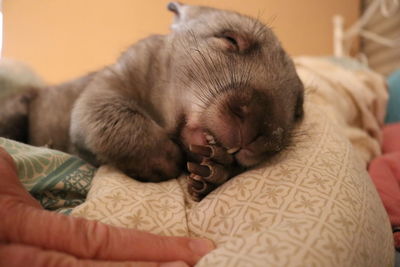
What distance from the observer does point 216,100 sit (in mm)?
1320

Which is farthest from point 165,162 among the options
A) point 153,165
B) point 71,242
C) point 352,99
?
point 352,99

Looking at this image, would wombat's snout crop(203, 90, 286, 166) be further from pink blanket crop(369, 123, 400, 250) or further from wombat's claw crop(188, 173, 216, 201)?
pink blanket crop(369, 123, 400, 250)

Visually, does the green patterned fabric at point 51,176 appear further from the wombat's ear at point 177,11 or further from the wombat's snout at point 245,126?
the wombat's ear at point 177,11

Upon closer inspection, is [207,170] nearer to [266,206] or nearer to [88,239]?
[266,206]

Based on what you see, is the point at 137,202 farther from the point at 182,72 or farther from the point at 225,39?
the point at 225,39

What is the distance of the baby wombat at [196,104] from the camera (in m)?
1.28

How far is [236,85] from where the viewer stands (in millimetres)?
1322

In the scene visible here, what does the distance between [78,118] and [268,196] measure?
1096 mm

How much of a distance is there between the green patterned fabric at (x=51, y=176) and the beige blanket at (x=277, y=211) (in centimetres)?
10

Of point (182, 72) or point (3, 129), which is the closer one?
point (182, 72)

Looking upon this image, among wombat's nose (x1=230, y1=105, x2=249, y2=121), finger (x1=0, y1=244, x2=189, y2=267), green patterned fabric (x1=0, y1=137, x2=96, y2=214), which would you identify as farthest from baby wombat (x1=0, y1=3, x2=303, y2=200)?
finger (x1=0, y1=244, x2=189, y2=267)

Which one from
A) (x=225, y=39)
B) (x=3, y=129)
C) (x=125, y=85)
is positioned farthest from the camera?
(x=3, y=129)

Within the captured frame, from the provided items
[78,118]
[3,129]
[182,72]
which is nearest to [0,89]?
[3,129]

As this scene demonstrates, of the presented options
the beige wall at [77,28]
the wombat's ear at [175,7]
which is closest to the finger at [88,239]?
the beige wall at [77,28]
